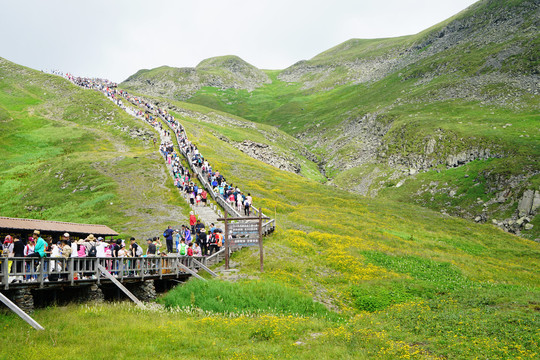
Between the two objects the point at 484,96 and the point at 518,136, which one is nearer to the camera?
the point at 518,136

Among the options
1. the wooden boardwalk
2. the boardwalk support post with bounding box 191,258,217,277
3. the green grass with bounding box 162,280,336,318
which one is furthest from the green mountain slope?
the wooden boardwalk

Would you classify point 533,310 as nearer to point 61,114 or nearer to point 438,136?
point 438,136

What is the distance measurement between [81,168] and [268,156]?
158 feet

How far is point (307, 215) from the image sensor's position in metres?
43.2

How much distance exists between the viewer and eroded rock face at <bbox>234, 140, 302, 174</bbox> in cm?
8775

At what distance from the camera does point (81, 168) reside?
49.2m

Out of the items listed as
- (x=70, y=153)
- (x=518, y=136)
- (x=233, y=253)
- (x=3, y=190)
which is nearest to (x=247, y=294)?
(x=233, y=253)

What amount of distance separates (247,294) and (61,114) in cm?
7667

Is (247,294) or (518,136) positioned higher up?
(518,136)

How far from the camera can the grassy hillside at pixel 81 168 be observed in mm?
37906

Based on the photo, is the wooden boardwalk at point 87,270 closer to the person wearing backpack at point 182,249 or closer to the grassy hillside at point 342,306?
the person wearing backpack at point 182,249

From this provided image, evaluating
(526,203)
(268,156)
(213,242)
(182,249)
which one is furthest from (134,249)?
(268,156)

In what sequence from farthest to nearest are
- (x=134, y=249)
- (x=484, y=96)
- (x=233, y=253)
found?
(x=484, y=96) → (x=233, y=253) → (x=134, y=249)

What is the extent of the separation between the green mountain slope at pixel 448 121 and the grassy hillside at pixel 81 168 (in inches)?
1901
